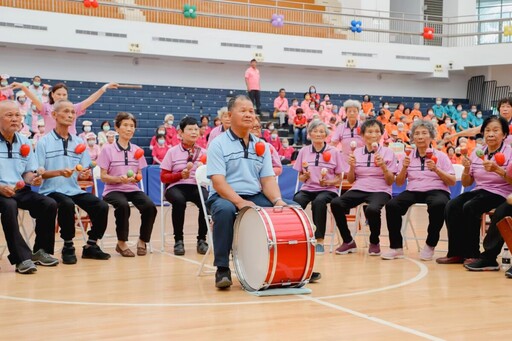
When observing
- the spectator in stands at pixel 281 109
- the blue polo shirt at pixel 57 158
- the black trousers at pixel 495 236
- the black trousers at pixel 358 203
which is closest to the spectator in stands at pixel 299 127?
the spectator in stands at pixel 281 109

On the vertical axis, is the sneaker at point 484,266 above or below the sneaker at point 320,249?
above

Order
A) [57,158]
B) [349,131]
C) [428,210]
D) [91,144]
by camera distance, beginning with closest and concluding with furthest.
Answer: [57,158] < [428,210] < [349,131] < [91,144]

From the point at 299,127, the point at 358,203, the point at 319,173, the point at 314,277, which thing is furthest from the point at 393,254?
the point at 299,127

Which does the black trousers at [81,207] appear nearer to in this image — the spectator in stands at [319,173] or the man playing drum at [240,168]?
the man playing drum at [240,168]

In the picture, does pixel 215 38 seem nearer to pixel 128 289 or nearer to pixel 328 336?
pixel 128 289

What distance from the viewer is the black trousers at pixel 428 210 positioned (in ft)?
21.9

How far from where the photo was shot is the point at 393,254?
22.3 feet

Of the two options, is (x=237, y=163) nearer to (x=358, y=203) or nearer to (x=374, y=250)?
(x=358, y=203)

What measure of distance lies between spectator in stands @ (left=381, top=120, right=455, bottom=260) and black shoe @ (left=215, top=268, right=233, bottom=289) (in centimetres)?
218

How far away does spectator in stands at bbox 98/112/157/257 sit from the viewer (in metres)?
7.00

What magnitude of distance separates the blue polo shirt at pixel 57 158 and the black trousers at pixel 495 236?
150 inches

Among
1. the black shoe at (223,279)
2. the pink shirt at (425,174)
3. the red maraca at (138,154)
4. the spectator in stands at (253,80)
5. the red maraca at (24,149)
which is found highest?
the spectator in stands at (253,80)

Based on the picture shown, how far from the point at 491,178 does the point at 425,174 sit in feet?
2.41

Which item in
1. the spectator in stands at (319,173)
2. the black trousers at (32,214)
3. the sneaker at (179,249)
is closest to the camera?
the black trousers at (32,214)
